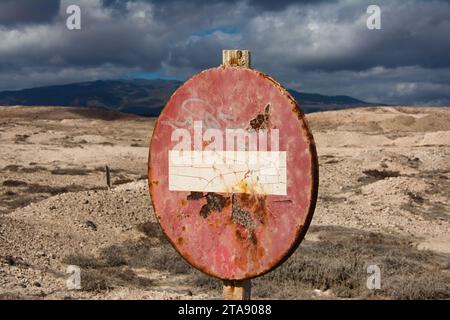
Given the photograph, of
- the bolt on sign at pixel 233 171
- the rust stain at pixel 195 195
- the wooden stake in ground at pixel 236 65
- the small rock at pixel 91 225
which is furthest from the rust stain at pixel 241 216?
the small rock at pixel 91 225

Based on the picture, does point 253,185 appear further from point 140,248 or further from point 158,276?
point 140,248

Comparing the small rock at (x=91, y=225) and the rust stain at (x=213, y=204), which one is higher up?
the rust stain at (x=213, y=204)

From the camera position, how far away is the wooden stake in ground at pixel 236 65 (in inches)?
157

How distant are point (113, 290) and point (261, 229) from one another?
496 cm

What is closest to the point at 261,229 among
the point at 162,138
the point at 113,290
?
the point at 162,138

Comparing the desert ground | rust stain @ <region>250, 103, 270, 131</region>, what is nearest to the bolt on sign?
rust stain @ <region>250, 103, 270, 131</region>

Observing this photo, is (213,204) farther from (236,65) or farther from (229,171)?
(236,65)

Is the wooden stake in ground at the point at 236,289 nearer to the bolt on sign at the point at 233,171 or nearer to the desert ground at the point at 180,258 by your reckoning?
the bolt on sign at the point at 233,171

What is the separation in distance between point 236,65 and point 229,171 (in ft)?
2.56

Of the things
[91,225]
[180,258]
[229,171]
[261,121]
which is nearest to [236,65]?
[261,121]

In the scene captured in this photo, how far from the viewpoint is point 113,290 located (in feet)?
26.7

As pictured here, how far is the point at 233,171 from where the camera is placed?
153 inches

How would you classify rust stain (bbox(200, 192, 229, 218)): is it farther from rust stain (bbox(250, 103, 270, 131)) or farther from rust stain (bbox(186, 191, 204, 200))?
rust stain (bbox(250, 103, 270, 131))

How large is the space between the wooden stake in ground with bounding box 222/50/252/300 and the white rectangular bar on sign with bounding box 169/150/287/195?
2.19 ft
